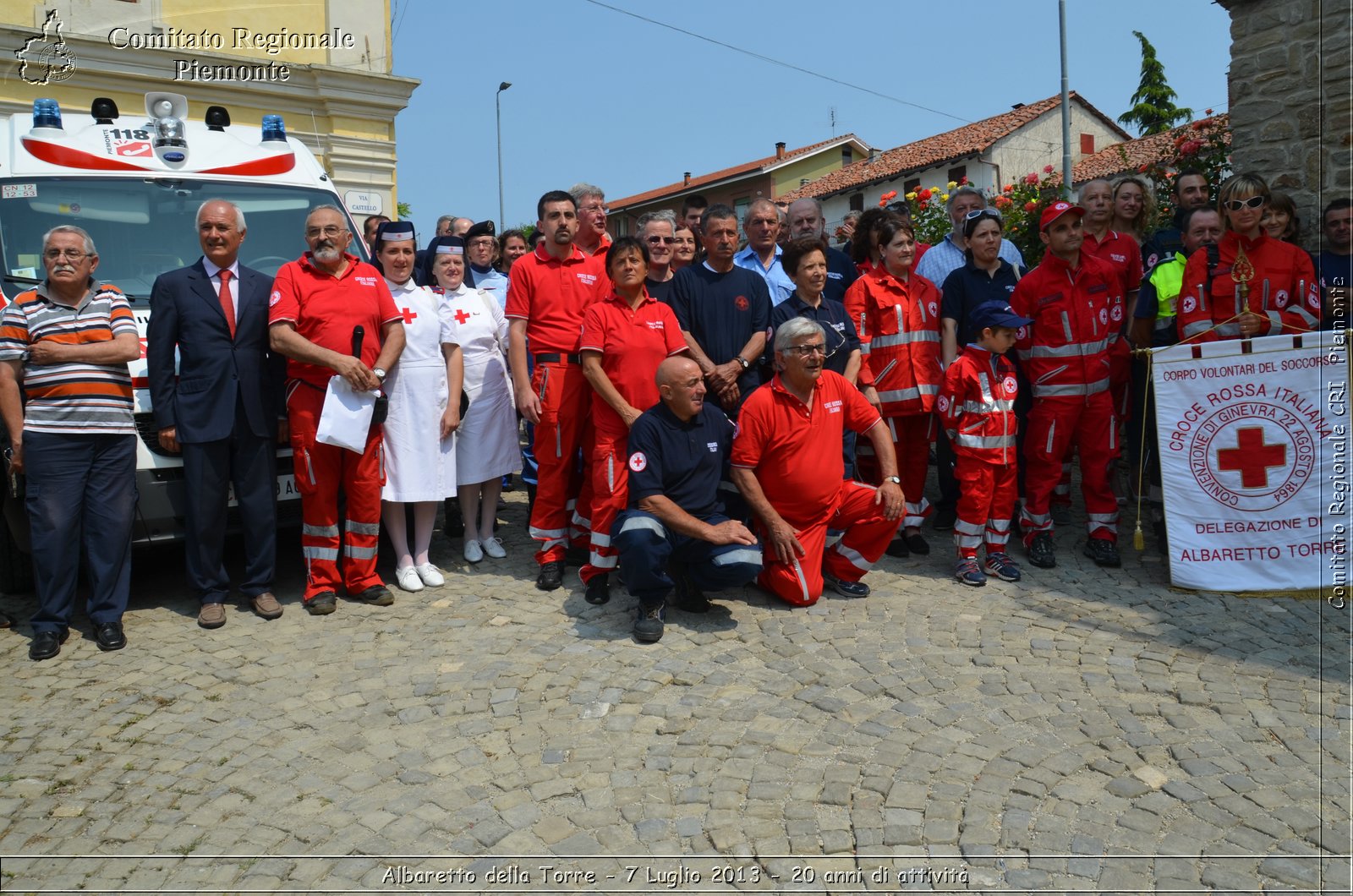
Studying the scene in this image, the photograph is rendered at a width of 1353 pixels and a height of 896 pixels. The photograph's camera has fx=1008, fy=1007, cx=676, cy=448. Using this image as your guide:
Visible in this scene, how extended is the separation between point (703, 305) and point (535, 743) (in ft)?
9.71

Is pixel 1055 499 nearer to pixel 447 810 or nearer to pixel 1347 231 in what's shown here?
pixel 1347 231

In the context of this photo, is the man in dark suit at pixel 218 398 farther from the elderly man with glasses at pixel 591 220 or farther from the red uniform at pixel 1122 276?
the red uniform at pixel 1122 276

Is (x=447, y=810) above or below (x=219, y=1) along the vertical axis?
below

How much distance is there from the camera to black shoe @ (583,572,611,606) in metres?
5.71

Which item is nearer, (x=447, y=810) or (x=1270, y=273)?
(x=447, y=810)

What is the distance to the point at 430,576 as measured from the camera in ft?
20.2

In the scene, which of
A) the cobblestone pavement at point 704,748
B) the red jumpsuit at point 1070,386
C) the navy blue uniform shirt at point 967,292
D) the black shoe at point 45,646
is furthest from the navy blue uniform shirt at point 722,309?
the black shoe at point 45,646

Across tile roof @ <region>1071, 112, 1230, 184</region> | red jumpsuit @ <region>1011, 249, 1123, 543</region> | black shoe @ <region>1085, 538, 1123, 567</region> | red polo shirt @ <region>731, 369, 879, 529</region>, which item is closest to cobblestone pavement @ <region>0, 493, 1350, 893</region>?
black shoe @ <region>1085, 538, 1123, 567</region>

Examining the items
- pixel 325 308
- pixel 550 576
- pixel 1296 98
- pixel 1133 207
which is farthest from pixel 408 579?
pixel 1296 98

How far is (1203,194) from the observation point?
7.04 metres

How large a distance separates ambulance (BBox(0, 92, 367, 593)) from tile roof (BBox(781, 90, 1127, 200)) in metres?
35.6

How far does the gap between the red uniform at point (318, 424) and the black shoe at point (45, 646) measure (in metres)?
1.22

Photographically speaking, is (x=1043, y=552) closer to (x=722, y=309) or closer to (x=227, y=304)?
(x=722, y=309)

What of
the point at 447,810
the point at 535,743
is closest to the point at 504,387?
the point at 535,743
